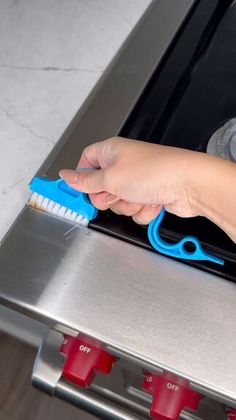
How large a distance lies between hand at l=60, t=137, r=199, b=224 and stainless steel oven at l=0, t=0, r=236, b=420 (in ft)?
0.09

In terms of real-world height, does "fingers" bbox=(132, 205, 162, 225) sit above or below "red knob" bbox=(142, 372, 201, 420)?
above

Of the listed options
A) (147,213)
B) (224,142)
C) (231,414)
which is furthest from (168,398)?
(224,142)

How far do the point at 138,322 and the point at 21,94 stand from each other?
1.25 feet

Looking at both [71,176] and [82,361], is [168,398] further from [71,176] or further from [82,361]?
[71,176]

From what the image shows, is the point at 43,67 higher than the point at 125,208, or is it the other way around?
the point at 43,67

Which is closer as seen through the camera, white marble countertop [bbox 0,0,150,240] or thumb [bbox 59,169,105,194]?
thumb [bbox 59,169,105,194]

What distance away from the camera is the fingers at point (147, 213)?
527 mm

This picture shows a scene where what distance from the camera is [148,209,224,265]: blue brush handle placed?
509 millimetres

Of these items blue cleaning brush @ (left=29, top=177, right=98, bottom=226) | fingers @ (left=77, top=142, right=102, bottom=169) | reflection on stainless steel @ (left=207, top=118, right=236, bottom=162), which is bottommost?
blue cleaning brush @ (left=29, top=177, right=98, bottom=226)

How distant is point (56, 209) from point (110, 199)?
2.4 inches

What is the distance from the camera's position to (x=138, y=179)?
50 centimetres

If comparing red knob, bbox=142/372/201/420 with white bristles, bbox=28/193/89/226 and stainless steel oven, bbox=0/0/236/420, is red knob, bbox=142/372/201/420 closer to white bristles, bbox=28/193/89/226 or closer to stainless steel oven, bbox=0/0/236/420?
stainless steel oven, bbox=0/0/236/420

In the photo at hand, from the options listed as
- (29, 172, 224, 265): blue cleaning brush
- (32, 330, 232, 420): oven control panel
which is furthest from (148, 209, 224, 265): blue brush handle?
(32, 330, 232, 420): oven control panel

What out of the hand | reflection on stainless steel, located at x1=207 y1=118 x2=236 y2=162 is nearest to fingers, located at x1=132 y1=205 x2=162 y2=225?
the hand
